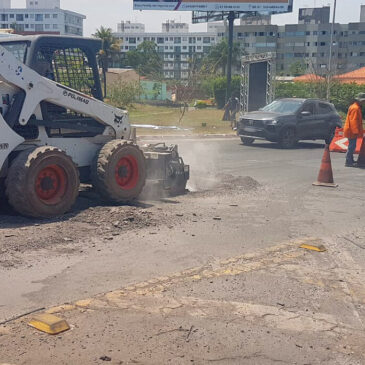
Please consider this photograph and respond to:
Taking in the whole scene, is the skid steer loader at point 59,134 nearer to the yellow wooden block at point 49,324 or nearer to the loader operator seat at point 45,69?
the loader operator seat at point 45,69

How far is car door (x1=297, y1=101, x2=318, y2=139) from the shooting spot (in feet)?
67.5

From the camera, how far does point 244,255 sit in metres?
6.90

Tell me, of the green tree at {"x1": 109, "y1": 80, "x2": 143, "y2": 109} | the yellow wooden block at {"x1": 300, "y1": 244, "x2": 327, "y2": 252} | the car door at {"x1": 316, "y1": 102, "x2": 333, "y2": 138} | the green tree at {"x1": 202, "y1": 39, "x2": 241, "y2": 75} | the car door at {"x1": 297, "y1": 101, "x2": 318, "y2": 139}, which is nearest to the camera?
the yellow wooden block at {"x1": 300, "y1": 244, "x2": 327, "y2": 252}

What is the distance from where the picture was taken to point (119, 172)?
9.22 m

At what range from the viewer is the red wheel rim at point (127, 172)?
9203mm

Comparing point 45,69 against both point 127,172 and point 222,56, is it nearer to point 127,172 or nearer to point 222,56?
point 127,172

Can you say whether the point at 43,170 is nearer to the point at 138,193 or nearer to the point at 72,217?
the point at 72,217

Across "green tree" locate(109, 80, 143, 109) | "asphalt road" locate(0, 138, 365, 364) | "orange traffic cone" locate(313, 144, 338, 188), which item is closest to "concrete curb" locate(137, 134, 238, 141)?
"asphalt road" locate(0, 138, 365, 364)

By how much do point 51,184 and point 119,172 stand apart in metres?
1.37

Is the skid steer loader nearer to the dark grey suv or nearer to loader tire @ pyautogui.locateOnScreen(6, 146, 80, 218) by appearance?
loader tire @ pyautogui.locateOnScreen(6, 146, 80, 218)

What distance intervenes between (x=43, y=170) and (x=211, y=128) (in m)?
21.0

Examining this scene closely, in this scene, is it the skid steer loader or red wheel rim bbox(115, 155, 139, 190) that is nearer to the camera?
the skid steer loader

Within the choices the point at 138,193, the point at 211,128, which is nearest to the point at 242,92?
the point at 211,128

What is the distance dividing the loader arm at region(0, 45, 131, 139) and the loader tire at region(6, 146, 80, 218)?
1.85 ft
